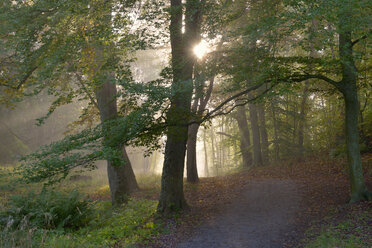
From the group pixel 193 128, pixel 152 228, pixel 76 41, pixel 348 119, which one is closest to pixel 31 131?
pixel 193 128

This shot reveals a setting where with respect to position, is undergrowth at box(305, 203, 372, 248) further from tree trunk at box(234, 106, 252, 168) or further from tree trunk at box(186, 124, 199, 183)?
tree trunk at box(234, 106, 252, 168)

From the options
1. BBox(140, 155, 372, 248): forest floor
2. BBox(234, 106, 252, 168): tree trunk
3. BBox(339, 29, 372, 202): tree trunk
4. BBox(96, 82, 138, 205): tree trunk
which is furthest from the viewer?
BBox(234, 106, 252, 168): tree trunk

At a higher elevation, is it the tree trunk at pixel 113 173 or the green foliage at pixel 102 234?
the tree trunk at pixel 113 173

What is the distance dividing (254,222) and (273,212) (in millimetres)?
1074

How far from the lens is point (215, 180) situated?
1627 centimetres

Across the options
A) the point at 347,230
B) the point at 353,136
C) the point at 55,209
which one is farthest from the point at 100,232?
the point at 353,136

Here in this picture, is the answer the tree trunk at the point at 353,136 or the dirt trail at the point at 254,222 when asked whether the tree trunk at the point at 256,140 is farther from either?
the tree trunk at the point at 353,136

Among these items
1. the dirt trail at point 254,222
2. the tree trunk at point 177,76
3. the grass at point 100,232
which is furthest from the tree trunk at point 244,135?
the grass at point 100,232

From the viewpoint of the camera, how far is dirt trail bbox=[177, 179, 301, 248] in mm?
7586

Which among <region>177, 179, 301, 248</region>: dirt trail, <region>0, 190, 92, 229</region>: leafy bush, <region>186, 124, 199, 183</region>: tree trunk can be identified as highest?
<region>186, 124, 199, 183</region>: tree trunk

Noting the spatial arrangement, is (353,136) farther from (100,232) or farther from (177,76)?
(100,232)

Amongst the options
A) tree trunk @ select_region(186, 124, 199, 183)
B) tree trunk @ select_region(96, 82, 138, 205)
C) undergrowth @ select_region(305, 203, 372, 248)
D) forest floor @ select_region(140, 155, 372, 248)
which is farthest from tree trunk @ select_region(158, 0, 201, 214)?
tree trunk @ select_region(186, 124, 199, 183)

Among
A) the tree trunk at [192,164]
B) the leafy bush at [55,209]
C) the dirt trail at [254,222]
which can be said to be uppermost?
the tree trunk at [192,164]

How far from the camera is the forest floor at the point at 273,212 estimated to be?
24.6 feet
